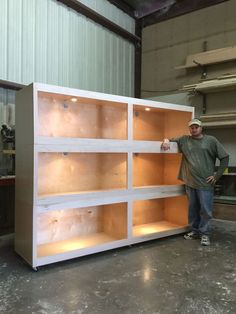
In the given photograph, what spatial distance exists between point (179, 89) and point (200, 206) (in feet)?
7.32

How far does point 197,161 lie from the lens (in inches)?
127

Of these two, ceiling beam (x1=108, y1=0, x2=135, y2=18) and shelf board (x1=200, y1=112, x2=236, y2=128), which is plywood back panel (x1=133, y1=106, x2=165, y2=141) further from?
ceiling beam (x1=108, y1=0, x2=135, y2=18)

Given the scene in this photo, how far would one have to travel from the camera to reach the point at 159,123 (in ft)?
12.5

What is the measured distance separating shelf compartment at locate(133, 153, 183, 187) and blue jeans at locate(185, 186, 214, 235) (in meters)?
0.31

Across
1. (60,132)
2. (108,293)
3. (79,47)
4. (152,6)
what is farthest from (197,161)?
(152,6)

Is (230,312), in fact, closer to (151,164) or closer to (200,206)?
(200,206)

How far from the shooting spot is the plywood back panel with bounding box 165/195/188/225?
3.63 m

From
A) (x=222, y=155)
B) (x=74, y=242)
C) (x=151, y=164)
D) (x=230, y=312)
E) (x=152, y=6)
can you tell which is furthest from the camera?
(x=152, y=6)

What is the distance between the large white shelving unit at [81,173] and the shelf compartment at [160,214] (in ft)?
0.06

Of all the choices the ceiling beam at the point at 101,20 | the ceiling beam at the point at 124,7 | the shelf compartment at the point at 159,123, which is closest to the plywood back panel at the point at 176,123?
the shelf compartment at the point at 159,123

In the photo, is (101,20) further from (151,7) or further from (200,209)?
(200,209)

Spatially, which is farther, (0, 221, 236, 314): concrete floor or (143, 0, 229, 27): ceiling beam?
(143, 0, 229, 27): ceiling beam

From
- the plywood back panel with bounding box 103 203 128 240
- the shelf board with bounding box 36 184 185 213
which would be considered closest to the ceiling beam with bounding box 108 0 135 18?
the shelf board with bounding box 36 184 185 213

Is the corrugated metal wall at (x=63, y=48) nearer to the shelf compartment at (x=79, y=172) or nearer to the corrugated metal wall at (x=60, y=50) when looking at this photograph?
the corrugated metal wall at (x=60, y=50)
